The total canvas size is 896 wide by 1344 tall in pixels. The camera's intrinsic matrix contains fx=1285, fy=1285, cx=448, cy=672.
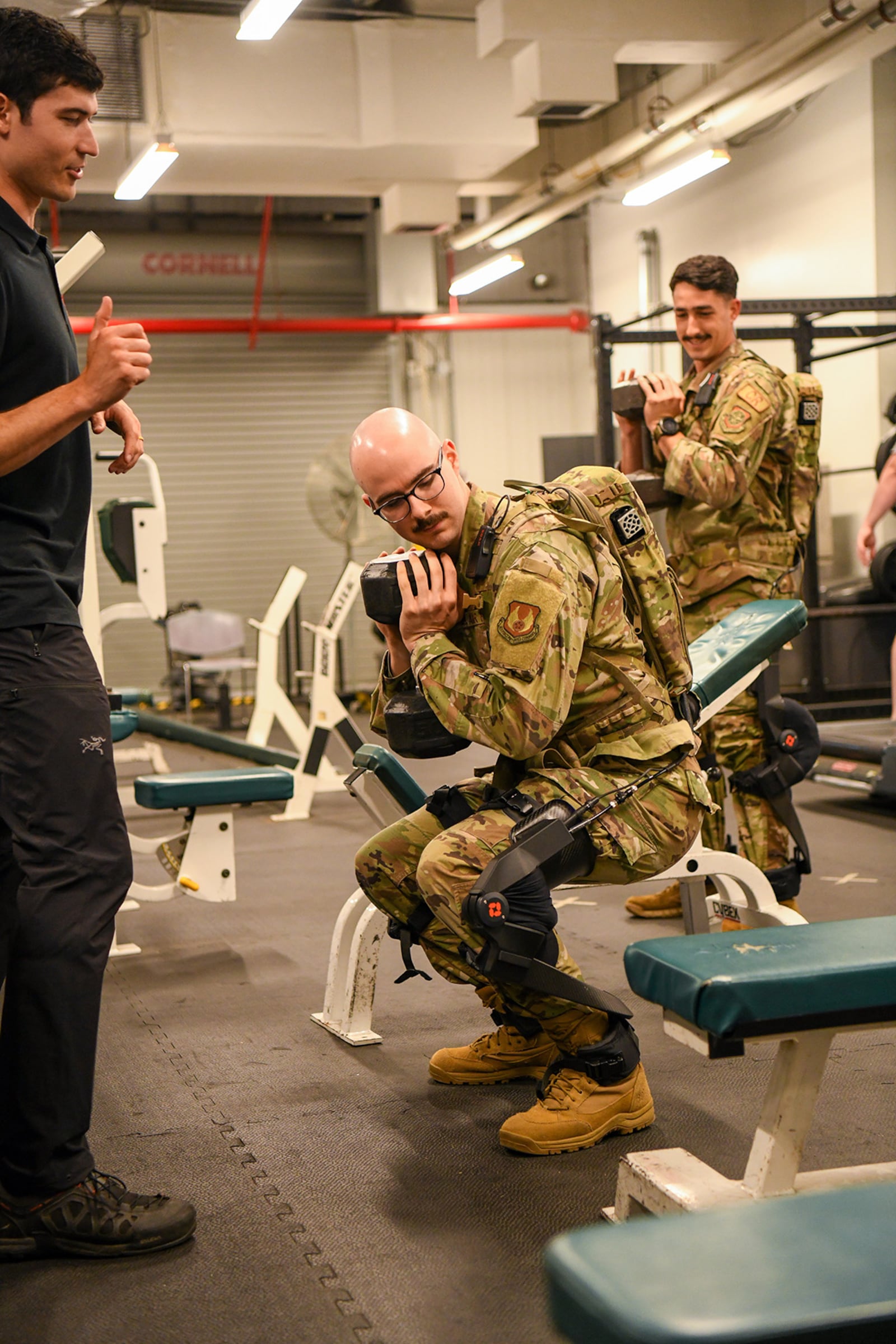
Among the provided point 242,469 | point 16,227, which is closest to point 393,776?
point 16,227

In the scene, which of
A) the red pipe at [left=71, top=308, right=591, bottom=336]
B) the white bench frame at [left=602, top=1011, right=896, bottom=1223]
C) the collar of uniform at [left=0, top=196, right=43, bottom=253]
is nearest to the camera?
the white bench frame at [left=602, top=1011, right=896, bottom=1223]

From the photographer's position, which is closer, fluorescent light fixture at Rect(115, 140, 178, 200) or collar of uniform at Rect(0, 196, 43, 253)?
collar of uniform at Rect(0, 196, 43, 253)

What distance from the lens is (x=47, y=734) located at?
72.9 inches

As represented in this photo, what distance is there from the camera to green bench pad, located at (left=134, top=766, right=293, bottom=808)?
3.68 m

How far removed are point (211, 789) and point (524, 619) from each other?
73.8 inches

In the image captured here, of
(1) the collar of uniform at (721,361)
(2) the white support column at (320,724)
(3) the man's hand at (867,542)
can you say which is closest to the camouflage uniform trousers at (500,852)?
(1) the collar of uniform at (721,361)

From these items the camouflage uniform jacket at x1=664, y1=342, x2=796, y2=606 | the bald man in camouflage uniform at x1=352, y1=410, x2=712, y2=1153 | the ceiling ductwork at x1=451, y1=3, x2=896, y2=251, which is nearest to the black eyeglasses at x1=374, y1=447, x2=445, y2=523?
the bald man in camouflage uniform at x1=352, y1=410, x2=712, y2=1153

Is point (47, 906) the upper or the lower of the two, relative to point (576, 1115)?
upper

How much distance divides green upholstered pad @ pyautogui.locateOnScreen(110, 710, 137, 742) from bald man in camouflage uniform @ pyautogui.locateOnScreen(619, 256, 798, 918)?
1972mm

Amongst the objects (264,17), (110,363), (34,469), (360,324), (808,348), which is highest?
(264,17)

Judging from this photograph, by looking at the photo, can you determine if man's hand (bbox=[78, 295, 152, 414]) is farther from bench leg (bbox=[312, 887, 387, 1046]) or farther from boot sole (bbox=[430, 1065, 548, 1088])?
boot sole (bbox=[430, 1065, 548, 1088])

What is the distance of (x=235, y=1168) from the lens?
7.39 ft

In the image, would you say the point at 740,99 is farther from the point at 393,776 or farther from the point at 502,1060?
the point at 502,1060

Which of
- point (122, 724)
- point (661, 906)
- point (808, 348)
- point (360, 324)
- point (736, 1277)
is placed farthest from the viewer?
point (360, 324)
